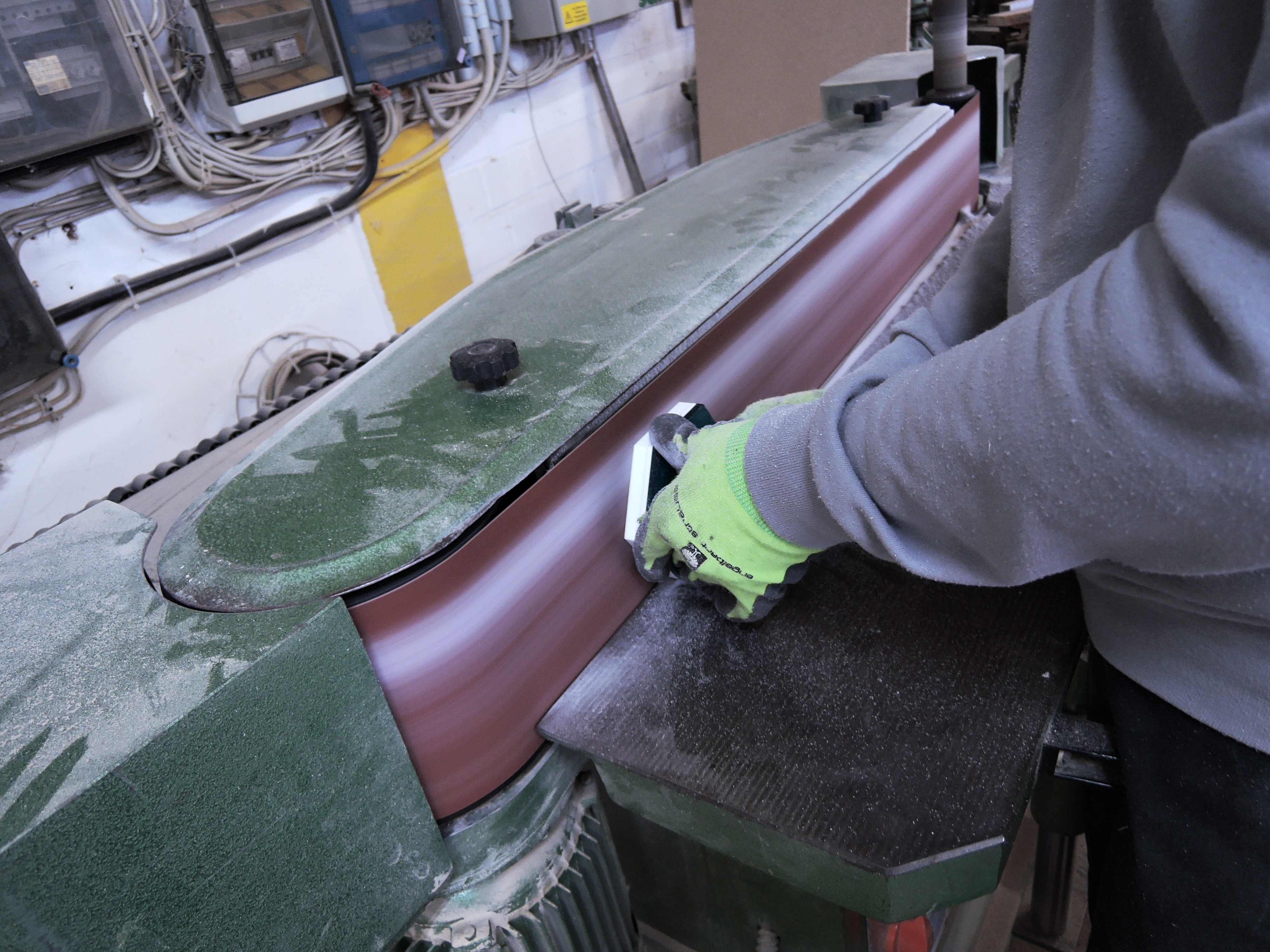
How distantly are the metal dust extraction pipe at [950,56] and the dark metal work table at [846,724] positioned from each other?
1133 millimetres

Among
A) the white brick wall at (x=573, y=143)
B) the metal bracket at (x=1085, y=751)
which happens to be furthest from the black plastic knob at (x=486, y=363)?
the white brick wall at (x=573, y=143)

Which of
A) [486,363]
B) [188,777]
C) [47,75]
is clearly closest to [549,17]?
[47,75]

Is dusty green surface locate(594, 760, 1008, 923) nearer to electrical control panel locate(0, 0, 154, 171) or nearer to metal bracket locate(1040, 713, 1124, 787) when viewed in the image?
metal bracket locate(1040, 713, 1124, 787)

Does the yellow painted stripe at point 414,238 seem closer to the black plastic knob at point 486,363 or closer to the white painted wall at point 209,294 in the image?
the white painted wall at point 209,294

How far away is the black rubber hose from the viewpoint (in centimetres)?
202

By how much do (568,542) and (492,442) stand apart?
0.10 m

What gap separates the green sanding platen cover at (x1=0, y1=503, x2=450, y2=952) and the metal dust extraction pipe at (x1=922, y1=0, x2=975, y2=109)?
1458mm

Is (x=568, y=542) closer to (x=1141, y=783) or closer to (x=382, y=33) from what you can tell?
(x=1141, y=783)

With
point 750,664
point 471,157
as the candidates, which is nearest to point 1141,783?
point 750,664

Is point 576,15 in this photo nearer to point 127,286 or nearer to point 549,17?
point 549,17

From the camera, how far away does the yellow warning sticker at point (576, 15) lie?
9.42ft

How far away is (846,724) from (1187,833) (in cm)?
25

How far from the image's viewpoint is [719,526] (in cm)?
65

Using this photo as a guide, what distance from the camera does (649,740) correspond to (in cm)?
63
